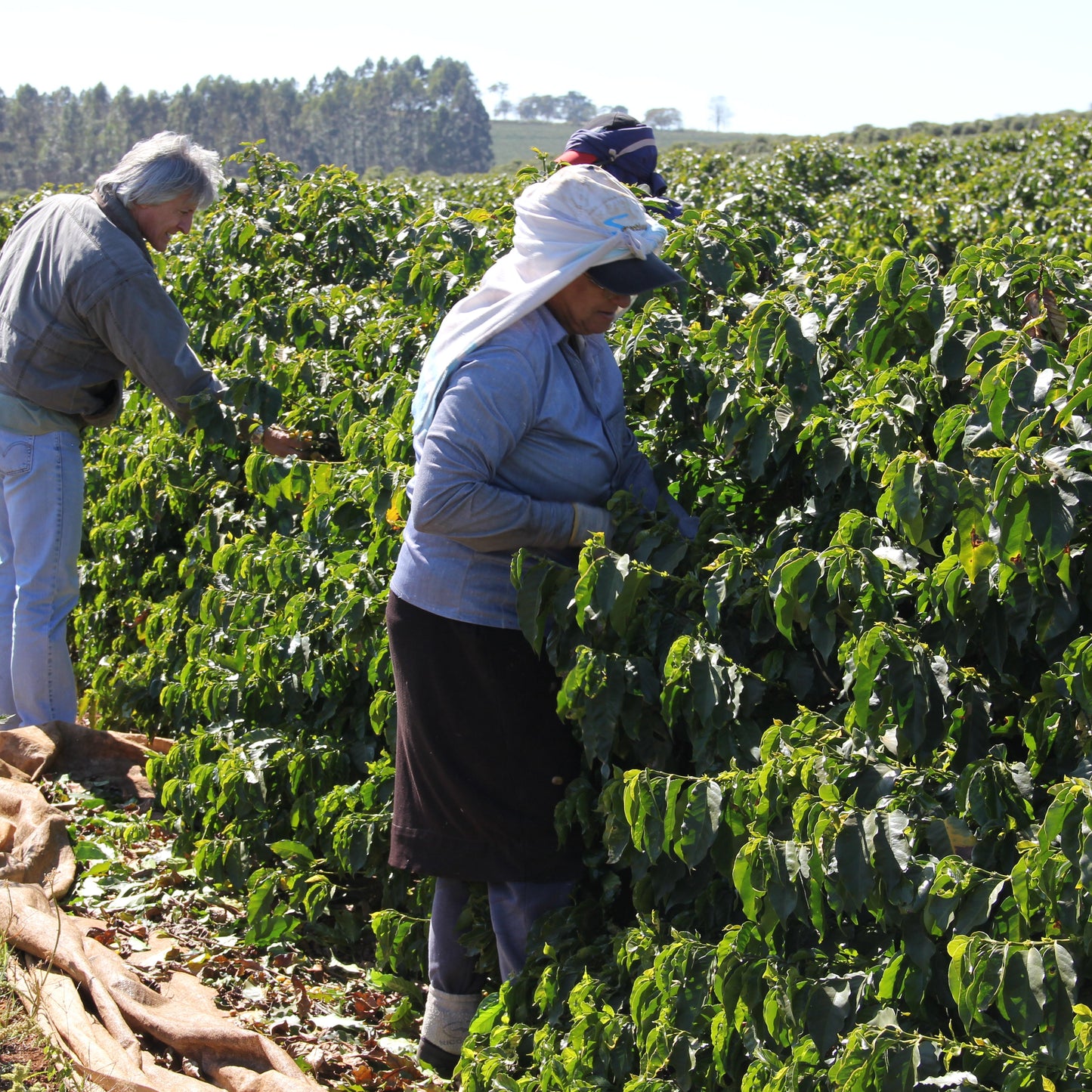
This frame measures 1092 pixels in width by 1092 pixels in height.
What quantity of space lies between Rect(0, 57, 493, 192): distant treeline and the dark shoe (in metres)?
69.0

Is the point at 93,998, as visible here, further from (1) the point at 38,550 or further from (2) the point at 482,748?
(1) the point at 38,550

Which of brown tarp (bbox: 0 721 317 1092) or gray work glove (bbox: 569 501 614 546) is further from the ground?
gray work glove (bbox: 569 501 614 546)

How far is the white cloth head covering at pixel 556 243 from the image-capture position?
8.34ft

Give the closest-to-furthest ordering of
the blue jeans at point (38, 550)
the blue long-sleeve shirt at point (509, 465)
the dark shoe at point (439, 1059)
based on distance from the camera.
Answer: the blue long-sleeve shirt at point (509, 465), the dark shoe at point (439, 1059), the blue jeans at point (38, 550)

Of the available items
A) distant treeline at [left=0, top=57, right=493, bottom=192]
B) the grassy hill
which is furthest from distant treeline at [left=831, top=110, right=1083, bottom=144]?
the grassy hill

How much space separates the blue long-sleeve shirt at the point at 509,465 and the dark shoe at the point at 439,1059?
3.40 feet

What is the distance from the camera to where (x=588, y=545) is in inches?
98.4

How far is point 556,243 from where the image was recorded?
2566 mm

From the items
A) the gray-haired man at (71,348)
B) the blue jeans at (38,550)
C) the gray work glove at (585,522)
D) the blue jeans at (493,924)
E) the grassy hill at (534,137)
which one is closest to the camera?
the gray work glove at (585,522)

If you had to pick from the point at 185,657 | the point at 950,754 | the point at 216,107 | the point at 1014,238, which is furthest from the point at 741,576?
the point at 216,107

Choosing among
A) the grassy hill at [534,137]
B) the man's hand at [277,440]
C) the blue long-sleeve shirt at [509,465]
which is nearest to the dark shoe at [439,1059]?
the blue long-sleeve shirt at [509,465]

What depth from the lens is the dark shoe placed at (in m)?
2.94

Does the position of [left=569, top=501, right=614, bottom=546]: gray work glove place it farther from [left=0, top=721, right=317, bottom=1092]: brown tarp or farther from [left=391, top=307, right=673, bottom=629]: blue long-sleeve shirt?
[left=0, top=721, right=317, bottom=1092]: brown tarp

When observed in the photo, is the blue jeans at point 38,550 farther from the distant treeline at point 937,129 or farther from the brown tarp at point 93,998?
the distant treeline at point 937,129
